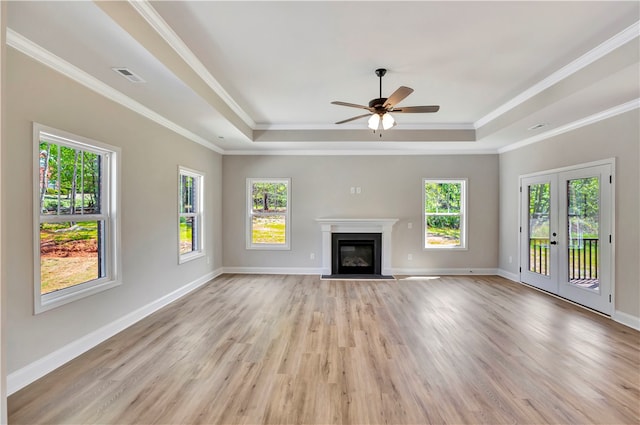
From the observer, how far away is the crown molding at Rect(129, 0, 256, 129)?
7.45ft

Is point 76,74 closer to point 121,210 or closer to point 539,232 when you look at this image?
point 121,210

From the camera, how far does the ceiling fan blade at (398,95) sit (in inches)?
116

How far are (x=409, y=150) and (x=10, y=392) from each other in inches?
253

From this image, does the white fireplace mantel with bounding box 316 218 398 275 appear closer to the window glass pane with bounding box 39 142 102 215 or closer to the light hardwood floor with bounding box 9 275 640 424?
the light hardwood floor with bounding box 9 275 640 424

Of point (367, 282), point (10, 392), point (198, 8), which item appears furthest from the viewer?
point (367, 282)

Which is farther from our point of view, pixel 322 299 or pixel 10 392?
pixel 322 299

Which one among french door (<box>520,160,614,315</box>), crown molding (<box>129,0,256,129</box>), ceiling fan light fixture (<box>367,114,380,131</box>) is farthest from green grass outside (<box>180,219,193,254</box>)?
french door (<box>520,160,614,315</box>)

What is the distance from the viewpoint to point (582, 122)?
425 centimetres

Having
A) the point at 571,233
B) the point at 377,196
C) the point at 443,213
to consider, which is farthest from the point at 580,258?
the point at 377,196

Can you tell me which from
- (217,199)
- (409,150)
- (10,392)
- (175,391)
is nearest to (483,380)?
(175,391)

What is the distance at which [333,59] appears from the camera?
318 cm

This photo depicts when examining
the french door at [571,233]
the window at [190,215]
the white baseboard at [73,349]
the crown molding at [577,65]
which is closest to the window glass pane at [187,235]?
the window at [190,215]

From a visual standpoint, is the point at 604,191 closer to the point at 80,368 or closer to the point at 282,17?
the point at 282,17

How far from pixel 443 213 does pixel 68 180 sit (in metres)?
6.23
